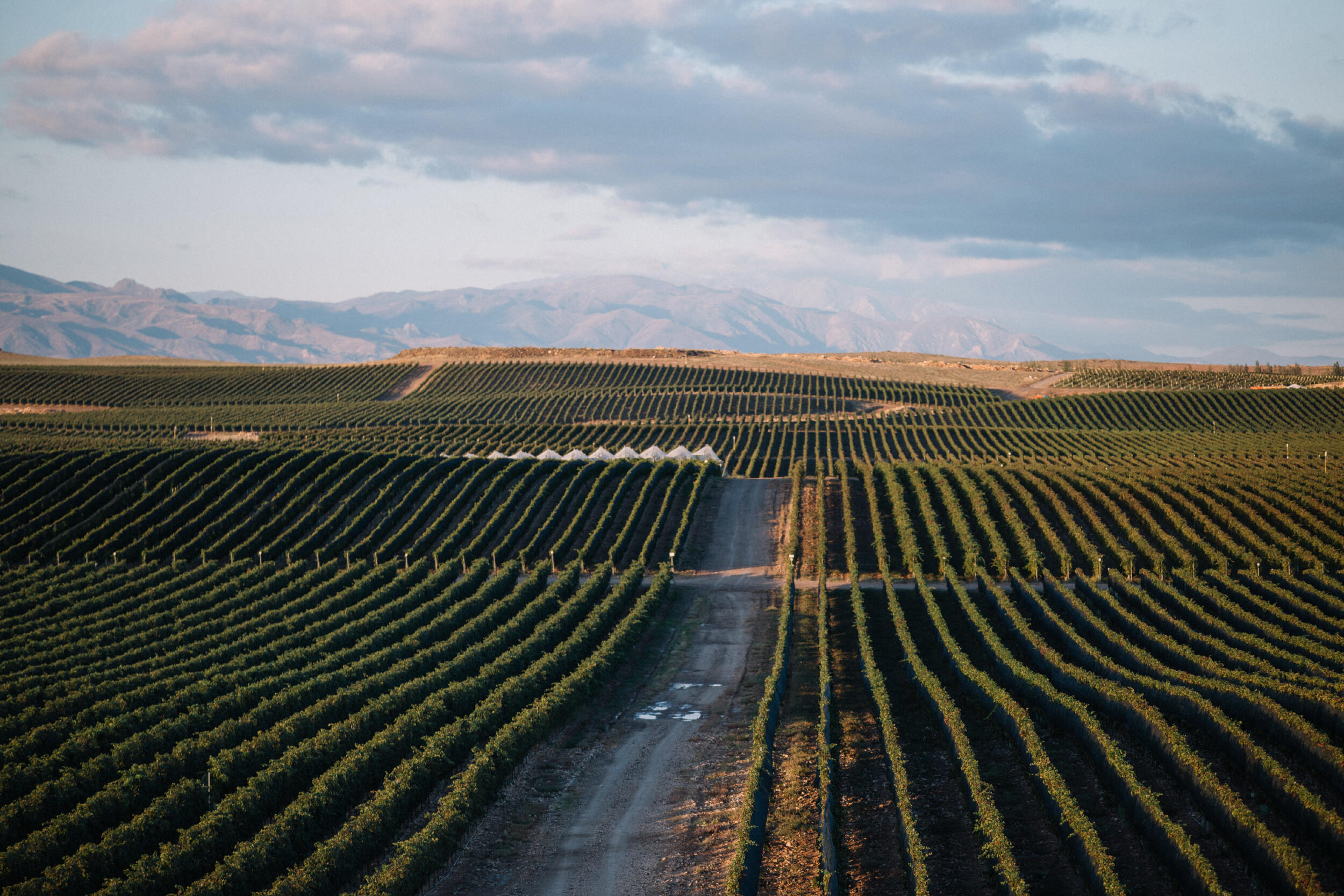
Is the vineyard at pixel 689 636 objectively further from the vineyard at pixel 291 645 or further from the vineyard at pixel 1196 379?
the vineyard at pixel 1196 379

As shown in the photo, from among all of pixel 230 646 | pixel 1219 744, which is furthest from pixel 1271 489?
pixel 230 646

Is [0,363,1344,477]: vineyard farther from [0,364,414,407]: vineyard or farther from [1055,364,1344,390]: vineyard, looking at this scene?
[1055,364,1344,390]: vineyard

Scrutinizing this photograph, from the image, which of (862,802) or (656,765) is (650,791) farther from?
(862,802)

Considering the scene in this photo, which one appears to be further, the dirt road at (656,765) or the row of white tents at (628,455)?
the row of white tents at (628,455)

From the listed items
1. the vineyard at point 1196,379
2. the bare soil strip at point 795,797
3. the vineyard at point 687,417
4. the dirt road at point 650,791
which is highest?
the vineyard at point 1196,379

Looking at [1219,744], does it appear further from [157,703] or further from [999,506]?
[999,506]

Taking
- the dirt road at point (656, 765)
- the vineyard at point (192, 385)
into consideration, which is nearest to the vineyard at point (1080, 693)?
the dirt road at point (656, 765)

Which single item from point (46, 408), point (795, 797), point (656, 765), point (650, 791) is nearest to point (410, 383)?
point (46, 408)
